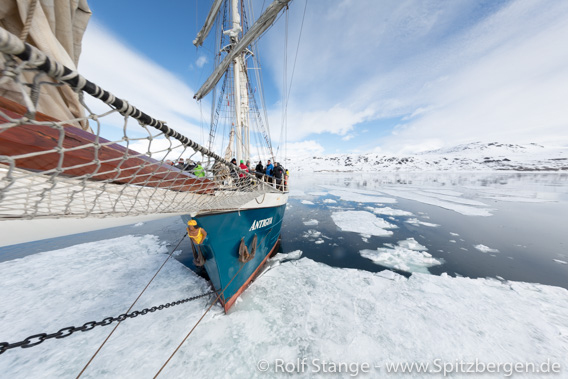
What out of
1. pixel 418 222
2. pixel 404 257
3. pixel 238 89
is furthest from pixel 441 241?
pixel 238 89

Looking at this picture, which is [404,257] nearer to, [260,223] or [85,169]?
[260,223]

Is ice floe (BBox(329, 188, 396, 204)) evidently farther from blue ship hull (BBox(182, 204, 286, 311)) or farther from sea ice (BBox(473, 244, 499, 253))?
blue ship hull (BBox(182, 204, 286, 311))

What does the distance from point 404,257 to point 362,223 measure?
3.58 m

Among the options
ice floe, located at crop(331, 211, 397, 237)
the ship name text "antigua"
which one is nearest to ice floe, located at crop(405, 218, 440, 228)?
ice floe, located at crop(331, 211, 397, 237)

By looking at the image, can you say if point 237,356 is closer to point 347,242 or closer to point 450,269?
point 347,242

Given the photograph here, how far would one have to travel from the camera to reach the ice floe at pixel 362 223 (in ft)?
27.2

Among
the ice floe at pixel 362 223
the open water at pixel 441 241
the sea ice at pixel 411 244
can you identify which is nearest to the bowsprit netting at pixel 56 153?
the open water at pixel 441 241

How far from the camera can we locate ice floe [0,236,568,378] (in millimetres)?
2646

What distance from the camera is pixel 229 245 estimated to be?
3.52 m

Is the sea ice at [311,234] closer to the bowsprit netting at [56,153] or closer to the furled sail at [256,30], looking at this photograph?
the bowsprit netting at [56,153]

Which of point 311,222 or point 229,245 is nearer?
point 229,245

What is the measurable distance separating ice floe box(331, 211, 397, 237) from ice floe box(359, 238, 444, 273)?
1341mm

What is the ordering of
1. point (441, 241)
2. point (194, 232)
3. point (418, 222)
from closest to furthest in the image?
point (194, 232)
point (441, 241)
point (418, 222)

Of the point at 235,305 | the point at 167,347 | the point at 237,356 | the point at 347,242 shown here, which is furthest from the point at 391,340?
the point at 347,242
